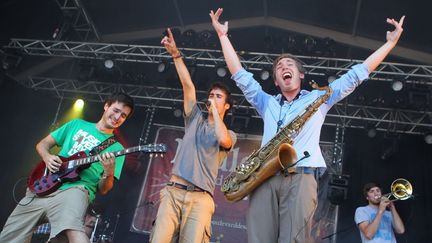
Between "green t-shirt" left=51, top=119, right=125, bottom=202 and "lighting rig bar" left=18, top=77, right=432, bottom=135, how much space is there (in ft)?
17.6

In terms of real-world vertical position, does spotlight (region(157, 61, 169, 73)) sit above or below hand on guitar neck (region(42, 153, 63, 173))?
above

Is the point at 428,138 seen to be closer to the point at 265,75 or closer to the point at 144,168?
the point at 265,75

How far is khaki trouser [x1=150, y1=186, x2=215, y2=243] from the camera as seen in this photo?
11.2 feet

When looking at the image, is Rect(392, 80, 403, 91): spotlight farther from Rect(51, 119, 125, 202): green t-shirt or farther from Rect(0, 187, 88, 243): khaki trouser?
Rect(0, 187, 88, 243): khaki trouser

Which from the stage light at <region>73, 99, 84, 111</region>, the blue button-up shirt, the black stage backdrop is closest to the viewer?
the blue button-up shirt

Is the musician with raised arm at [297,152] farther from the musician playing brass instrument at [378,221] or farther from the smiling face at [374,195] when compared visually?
the smiling face at [374,195]

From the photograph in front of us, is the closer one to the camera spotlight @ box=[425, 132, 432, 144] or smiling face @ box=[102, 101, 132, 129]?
smiling face @ box=[102, 101, 132, 129]

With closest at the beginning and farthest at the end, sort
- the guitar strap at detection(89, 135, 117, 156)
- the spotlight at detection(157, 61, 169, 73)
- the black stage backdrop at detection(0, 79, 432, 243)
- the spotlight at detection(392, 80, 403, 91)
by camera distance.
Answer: the guitar strap at detection(89, 135, 117, 156)
the spotlight at detection(392, 80, 403, 91)
the black stage backdrop at detection(0, 79, 432, 243)
the spotlight at detection(157, 61, 169, 73)

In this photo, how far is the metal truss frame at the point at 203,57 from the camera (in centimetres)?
836

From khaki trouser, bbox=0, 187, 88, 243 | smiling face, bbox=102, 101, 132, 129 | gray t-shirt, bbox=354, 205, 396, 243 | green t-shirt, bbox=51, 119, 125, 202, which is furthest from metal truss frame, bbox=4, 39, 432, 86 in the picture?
khaki trouser, bbox=0, 187, 88, 243

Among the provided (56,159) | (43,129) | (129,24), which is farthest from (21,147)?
(56,159)

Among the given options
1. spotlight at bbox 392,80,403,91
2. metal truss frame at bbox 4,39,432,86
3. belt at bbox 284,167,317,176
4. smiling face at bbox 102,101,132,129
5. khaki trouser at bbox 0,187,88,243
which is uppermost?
metal truss frame at bbox 4,39,432,86

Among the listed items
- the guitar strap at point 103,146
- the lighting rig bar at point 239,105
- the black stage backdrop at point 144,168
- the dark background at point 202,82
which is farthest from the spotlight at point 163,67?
the guitar strap at point 103,146

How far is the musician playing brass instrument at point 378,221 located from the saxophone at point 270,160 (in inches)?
131
